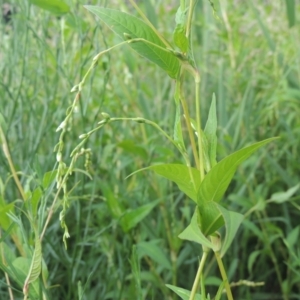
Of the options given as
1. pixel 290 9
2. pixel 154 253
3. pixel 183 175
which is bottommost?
pixel 154 253

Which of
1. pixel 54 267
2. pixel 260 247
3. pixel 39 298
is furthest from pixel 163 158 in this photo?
pixel 39 298

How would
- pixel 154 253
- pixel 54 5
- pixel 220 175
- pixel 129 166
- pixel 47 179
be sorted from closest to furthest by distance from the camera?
pixel 220 175 < pixel 47 179 < pixel 54 5 < pixel 154 253 < pixel 129 166

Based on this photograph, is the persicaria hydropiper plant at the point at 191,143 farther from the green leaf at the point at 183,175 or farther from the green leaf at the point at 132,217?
the green leaf at the point at 132,217

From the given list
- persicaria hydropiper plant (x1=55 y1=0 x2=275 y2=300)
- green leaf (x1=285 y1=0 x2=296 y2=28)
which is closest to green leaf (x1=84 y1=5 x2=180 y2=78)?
persicaria hydropiper plant (x1=55 y1=0 x2=275 y2=300)

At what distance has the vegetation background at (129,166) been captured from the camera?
0.88 meters

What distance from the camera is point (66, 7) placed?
2.68 ft

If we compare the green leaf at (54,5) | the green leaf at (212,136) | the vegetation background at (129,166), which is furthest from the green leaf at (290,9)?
the green leaf at (212,136)

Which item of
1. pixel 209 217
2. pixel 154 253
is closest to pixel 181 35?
pixel 209 217

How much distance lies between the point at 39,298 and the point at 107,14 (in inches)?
9.9

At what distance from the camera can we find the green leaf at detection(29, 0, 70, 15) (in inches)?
30.7

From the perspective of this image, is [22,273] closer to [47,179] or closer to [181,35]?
[47,179]

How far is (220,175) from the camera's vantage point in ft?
1.52

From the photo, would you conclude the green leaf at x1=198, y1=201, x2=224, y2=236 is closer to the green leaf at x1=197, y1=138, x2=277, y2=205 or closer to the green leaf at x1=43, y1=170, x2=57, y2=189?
the green leaf at x1=197, y1=138, x2=277, y2=205

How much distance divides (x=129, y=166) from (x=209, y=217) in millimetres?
701
